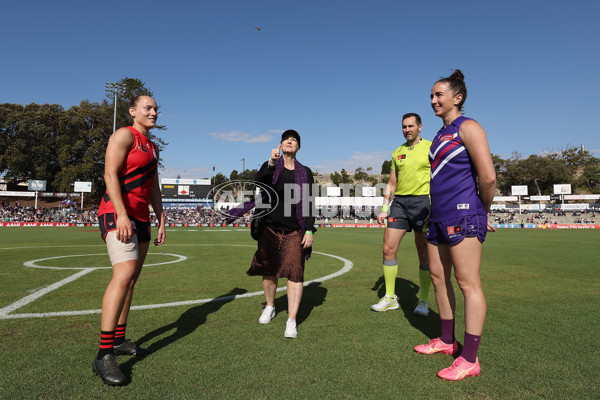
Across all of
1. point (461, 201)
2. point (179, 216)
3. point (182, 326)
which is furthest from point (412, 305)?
point (179, 216)

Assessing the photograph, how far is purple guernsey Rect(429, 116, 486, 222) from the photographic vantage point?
278 cm

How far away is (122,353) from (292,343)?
1.54 metres

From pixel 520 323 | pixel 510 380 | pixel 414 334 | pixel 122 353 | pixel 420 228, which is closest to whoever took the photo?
pixel 510 380

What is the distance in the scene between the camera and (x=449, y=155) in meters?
2.86

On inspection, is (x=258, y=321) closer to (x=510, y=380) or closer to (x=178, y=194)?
(x=510, y=380)

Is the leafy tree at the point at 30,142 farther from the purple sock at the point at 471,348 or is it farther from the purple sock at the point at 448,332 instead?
the purple sock at the point at 471,348

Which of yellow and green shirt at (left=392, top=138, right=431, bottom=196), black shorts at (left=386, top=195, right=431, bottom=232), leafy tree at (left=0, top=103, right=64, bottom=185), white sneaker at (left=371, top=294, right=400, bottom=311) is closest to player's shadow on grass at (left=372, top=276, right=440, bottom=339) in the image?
white sneaker at (left=371, top=294, right=400, bottom=311)

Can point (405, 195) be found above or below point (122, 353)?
above

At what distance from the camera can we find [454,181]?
2830 mm

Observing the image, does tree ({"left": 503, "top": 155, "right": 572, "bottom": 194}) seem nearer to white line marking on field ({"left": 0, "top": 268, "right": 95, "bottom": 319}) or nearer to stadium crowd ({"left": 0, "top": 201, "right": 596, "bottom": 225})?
stadium crowd ({"left": 0, "top": 201, "right": 596, "bottom": 225})

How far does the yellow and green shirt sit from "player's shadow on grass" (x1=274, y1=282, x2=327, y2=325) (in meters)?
1.98

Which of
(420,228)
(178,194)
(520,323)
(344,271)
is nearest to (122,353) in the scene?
(420,228)

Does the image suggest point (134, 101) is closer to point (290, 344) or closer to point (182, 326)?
point (182, 326)

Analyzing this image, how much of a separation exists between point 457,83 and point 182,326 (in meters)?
3.74
